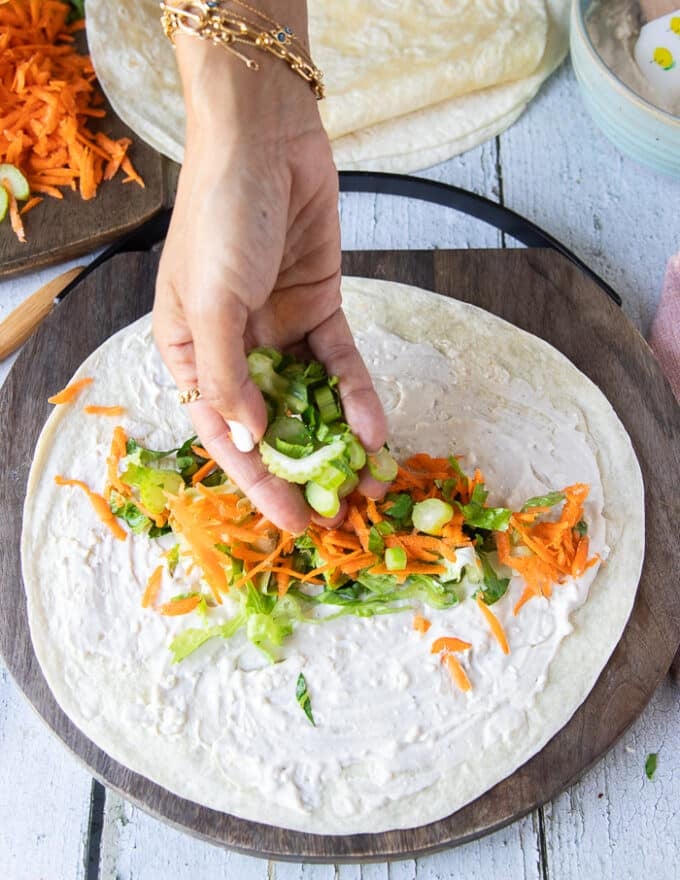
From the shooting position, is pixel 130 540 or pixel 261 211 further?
pixel 130 540

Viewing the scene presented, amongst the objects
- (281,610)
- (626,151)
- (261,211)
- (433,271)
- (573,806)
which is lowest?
(573,806)

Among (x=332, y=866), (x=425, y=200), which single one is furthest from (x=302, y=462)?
(x=425, y=200)

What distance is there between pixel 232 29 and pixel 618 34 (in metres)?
1.94

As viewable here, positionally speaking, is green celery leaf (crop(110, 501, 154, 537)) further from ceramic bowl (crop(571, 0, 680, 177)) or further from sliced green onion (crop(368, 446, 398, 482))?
ceramic bowl (crop(571, 0, 680, 177))

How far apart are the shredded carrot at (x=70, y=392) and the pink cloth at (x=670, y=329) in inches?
74.8

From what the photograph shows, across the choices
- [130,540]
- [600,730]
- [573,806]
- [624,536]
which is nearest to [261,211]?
[130,540]

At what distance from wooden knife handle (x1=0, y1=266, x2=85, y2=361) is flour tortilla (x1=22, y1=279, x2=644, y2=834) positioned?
0.48m

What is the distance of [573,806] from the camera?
262 cm

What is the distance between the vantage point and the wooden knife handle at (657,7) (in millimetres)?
3375

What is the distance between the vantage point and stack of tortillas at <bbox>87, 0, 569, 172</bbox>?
348 centimetres

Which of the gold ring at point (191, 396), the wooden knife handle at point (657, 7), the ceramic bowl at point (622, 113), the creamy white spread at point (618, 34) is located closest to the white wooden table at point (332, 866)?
the gold ring at point (191, 396)

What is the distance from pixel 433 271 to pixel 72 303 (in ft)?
4.00

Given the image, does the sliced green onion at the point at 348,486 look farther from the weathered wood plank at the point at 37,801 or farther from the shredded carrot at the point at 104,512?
the weathered wood plank at the point at 37,801

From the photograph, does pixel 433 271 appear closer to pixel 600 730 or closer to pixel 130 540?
pixel 130 540
